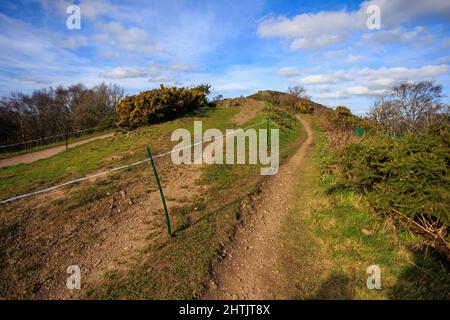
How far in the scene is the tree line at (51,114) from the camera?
27.9 metres

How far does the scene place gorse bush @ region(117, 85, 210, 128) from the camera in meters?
21.3

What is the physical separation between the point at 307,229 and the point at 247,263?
6.49 feet

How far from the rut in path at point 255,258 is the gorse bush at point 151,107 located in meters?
15.9

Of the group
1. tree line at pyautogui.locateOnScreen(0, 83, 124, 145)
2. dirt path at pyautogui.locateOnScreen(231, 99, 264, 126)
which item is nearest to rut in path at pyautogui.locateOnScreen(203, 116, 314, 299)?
dirt path at pyautogui.locateOnScreen(231, 99, 264, 126)

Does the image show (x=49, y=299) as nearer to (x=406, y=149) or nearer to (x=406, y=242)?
(x=406, y=242)

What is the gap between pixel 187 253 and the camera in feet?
16.4

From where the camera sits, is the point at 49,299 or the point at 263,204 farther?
the point at 263,204

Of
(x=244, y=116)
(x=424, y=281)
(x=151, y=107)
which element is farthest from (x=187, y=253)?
(x=244, y=116)

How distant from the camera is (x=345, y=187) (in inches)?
293

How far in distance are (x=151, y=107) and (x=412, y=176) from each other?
1960 cm

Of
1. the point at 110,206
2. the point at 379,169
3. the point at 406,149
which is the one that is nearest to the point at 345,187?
the point at 379,169

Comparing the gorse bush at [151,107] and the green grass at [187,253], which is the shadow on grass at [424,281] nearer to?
the green grass at [187,253]

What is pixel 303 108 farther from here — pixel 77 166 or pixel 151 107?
pixel 77 166

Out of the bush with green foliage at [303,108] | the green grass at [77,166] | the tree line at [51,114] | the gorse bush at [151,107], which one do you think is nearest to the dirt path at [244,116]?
the gorse bush at [151,107]
